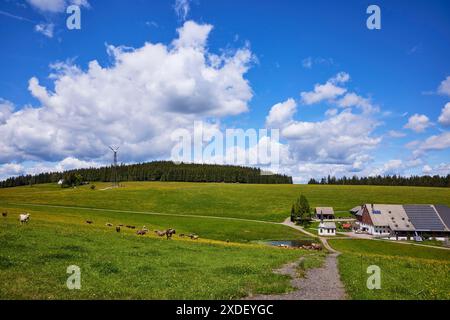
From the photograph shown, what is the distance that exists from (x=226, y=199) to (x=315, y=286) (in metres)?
127

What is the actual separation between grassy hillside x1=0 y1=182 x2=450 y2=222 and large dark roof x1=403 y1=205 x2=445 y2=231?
33.3 m

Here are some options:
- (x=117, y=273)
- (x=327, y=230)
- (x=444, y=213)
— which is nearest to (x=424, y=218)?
(x=444, y=213)

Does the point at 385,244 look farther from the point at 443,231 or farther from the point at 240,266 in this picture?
the point at 240,266

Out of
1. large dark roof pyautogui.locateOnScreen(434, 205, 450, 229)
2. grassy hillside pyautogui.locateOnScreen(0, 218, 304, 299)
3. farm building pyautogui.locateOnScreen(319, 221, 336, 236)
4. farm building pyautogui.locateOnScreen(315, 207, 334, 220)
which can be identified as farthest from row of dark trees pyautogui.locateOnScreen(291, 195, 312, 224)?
grassy hillside pyautogui.locateOnScreen(0, 218, 304, 299)

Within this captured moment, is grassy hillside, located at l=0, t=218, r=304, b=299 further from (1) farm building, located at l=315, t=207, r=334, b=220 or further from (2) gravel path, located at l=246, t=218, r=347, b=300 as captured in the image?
(1) farm building, located at l=315, t=207, r=334, b=220

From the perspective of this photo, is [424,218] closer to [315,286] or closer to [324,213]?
[324,213]

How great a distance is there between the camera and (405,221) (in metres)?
102

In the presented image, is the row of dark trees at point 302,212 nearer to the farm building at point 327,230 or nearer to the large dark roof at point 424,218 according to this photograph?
the farm building at point 327,230

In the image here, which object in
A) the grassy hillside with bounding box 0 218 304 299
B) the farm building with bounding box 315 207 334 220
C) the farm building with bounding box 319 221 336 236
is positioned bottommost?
the farm building with bounding box 319 221 336 236

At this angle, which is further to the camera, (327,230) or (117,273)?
(327,230)

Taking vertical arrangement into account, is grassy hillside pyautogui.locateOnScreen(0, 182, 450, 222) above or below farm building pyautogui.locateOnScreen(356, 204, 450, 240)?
above

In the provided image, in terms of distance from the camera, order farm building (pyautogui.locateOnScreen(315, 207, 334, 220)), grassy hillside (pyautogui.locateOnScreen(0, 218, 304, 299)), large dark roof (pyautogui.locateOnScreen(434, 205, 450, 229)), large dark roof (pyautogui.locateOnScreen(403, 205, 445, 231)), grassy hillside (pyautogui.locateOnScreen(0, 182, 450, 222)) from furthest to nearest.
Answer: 1. grassy hillside (pyautogui.locateOnScreen(0, 182, 450, 222))
2. farm building (pyautogui.locateOnScreen(315, 207, 334, 220))
3. large dark roof (pyautogui.locateOnScreen(434, 205, 450, 229))
4. large dark roof (pyautogui.locateOnScreen(403, 205, 445, 231))
5. grassy hillside (pyautogui.locateOnScreen(0, 218, 304, 299))

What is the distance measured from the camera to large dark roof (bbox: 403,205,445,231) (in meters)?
99.1

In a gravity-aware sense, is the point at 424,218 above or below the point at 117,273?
below
